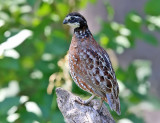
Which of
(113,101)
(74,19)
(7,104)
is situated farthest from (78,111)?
(7,104)

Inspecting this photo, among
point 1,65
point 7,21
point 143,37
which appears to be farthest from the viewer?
point 7,21

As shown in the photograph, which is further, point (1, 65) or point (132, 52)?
point (132, 52)

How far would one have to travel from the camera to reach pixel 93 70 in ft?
13.1

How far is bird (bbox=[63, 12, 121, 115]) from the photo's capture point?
156 inches

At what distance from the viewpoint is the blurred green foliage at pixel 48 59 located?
505cm

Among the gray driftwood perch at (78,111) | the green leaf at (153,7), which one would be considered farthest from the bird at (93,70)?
the green leaf at (153,7)

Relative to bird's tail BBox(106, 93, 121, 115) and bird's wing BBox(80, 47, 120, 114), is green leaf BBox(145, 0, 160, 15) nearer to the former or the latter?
bird's wing BBox(80, 47, 120, 114)

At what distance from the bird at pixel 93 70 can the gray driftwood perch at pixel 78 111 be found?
0.49 feet

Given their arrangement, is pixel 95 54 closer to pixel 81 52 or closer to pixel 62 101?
pixel 81 52

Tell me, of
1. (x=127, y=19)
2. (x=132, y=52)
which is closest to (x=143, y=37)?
(x=127, y=19)

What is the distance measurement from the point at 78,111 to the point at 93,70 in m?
0.37

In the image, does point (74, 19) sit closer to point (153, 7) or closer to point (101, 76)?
point (101, 76)

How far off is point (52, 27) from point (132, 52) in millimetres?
2229

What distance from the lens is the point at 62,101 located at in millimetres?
4141
